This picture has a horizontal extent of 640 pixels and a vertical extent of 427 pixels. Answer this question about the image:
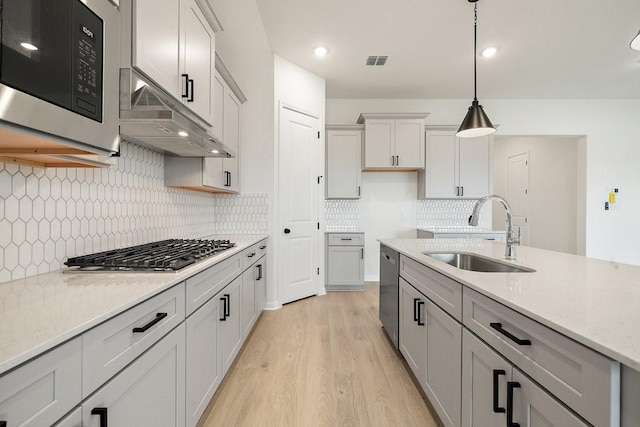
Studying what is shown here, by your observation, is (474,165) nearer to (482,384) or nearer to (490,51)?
(490,51)

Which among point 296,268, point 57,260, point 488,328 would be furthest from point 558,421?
point 296,268

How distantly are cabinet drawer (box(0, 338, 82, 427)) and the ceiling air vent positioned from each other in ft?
13.0

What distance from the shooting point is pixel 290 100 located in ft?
12.3

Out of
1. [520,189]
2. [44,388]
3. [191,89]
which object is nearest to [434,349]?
[44,388]

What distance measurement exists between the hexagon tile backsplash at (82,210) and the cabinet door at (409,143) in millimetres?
3182

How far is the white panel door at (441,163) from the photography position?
460 centimetres

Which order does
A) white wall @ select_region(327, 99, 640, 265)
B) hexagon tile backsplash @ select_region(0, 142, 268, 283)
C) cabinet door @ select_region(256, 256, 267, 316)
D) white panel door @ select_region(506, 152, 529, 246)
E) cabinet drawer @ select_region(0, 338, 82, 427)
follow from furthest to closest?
white panel door @ select_region(506, 152, 529, 246) < white wall @ select_region(327, 99, 640, 265) < cabinet door @ select_region(256, 256, 267, 316) < hexagon tile backsplash @ select_region(0, 142, 268, 283) < cabinet drawer @ select_region(0, 338, 82, 427)

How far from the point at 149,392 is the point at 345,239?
3.50 m

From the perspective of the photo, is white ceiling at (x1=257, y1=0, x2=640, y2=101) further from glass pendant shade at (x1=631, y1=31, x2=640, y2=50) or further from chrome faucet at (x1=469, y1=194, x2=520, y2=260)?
chrome faucet at (x1=469, y1=194, x2=520, y2=260)

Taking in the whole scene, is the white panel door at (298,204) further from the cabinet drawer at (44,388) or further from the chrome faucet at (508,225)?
the cabinet drawer at (44,388)

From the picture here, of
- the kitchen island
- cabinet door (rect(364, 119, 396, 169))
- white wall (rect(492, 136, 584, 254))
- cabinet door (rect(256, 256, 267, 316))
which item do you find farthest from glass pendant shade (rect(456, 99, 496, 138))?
white wall (rect(492, 136, 584, 254))

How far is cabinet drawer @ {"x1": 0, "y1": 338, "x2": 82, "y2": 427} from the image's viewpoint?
551mm

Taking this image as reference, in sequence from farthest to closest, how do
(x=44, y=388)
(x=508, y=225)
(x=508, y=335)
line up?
(x=508, y=225) → (x=508, y=335) → (x=44, y=388)

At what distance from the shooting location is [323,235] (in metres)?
4.09
